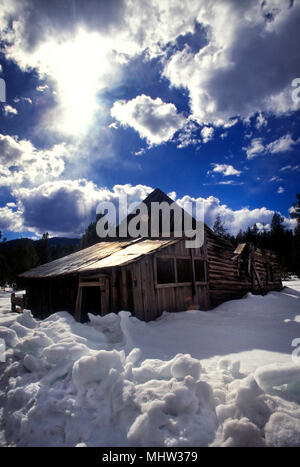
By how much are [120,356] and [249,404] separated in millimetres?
1985

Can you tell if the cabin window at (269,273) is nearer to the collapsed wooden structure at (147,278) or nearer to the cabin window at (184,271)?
the collapsed wooden structure at (147,278)

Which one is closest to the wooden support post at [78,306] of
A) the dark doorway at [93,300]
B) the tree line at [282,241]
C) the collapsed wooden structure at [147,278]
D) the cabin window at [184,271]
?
the collapsed wooden structure at [147,278]

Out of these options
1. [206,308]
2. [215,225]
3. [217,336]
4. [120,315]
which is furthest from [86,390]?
[215,225]

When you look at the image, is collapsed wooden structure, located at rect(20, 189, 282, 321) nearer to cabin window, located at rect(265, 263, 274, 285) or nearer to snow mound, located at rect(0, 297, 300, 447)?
snow mound, located at rect(0, 297, 300, 447)

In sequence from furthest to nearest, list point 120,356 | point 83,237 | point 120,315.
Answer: point 83,237
point 120,315
point 120,356

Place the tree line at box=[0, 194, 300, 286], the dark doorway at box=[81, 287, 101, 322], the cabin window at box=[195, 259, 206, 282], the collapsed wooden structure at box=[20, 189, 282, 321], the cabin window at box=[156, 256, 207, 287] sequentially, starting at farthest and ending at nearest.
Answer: the tree line at box=[0, 194, 300, 286] < the cabin window at box=[195, 259, 206, 282] < the dark doorway at box=[81, 287, 101, 322] < the cabin window at box=[156, 256, 207, 287] < the collapsed wooden structure at box=[20, 189, 282, 321]

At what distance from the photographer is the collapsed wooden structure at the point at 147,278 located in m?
7.79

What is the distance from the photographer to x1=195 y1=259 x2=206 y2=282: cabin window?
1128 centimetres

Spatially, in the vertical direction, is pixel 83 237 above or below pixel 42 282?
above

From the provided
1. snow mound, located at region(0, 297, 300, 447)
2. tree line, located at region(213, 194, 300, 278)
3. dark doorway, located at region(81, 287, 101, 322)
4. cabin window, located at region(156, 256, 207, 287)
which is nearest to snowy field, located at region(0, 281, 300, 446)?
snow mound, located at region(0, 297, 300, 447)

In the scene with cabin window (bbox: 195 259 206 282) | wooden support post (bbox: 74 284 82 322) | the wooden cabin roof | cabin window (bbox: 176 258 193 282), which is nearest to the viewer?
the wooden cabin roof

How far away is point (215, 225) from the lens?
6269 centimetres
